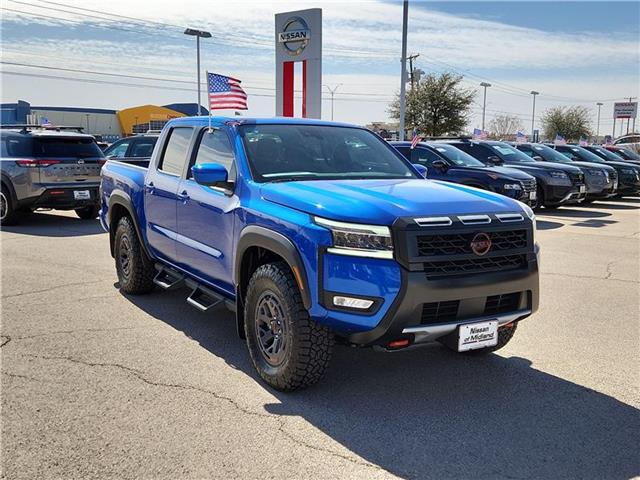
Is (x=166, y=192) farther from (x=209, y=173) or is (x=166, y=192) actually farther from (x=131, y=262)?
(x=209, y=173)

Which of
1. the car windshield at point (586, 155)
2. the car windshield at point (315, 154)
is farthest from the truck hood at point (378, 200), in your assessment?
the car windshield at point (586, 155)

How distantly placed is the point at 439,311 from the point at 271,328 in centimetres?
118

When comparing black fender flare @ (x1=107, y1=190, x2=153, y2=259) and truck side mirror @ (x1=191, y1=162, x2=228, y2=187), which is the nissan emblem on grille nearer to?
truck side mirror @ (x1=191, y1=162, x2=228, y2=187)

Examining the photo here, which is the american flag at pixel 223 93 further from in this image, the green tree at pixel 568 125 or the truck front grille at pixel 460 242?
the green tree at pixel 568 125

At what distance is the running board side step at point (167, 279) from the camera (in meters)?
5.70

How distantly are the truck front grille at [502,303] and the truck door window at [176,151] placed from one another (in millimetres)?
2992

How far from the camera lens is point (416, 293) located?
351cm

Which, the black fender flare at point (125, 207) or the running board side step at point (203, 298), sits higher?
the black fender flare at point (125, 207)

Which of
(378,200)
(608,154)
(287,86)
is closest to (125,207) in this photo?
(378,200)

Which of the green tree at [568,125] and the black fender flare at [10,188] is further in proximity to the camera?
the green tree at [568,125]

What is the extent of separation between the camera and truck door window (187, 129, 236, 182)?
4.78 metres

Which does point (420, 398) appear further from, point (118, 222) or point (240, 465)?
point (118, 222)

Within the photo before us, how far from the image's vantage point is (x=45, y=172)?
11430 millimetres

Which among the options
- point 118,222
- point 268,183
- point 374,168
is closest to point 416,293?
point 268,183
